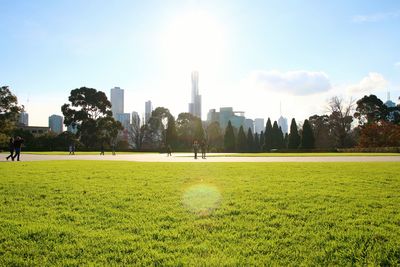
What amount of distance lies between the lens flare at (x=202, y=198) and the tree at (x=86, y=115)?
6526 cm

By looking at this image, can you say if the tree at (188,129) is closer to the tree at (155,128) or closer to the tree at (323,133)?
the tree at (155,128)

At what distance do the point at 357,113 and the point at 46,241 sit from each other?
82.5 metres

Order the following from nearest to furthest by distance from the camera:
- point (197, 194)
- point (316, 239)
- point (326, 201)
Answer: point (316, 239) → point (326, 201) → point (197, 194)

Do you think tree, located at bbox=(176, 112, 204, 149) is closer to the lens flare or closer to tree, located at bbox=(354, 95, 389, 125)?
tree, located at bbox=(354, 95, 389, 125)

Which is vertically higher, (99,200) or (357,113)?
(357,113)

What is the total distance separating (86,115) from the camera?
72312 mm

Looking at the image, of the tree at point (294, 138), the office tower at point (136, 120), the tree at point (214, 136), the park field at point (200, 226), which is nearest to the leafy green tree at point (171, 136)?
the office tower at point (136, 120)

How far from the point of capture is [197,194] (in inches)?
331

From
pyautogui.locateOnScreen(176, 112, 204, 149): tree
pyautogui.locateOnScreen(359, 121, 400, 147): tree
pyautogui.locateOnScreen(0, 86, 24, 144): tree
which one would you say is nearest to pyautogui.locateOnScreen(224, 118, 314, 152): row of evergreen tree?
pyautogui.locateOnScreen(176, 112, 204, 149): tree

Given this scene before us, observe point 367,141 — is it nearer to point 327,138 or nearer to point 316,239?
point 327,138

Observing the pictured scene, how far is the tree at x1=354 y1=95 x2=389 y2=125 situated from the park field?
249 feet

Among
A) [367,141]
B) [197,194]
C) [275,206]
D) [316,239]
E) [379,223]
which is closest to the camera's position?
[316,239]

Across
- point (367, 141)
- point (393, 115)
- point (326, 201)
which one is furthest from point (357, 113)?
point (326, 201)

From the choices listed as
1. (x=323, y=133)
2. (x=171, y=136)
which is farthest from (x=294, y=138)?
(x=171, y=136)
